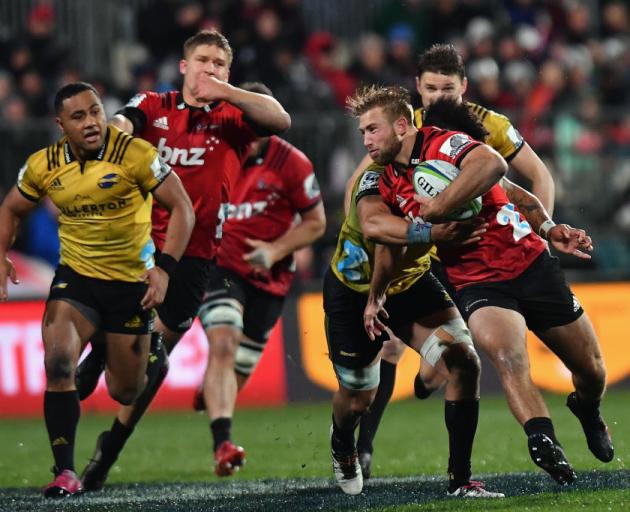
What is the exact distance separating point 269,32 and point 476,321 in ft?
34.9

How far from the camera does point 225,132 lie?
900 centimetres

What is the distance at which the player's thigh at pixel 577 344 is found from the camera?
301 inches

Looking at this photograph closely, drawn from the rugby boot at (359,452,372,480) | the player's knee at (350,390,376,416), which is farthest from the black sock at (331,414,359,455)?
the rugby boot at (359,452,372,480)

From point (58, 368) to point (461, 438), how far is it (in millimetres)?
2508

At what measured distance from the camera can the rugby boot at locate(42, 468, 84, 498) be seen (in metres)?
7.92

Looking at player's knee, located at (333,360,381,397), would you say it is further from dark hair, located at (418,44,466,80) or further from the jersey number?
dark hair, located at (418,44,466,80)

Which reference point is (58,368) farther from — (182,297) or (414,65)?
(414,65)

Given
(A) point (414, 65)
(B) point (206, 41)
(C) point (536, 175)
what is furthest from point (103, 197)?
(A) point (414, 65)

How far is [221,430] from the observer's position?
9242mm

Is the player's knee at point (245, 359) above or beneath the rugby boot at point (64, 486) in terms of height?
above

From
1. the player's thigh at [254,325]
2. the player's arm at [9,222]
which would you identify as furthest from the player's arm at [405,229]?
the player's thigh at [254,325]

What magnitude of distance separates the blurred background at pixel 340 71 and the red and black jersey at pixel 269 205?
416cm

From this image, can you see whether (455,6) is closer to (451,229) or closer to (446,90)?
(446,90)

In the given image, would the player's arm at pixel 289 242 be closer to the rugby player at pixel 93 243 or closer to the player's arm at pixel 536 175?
the rugby player at pixel 93 243
